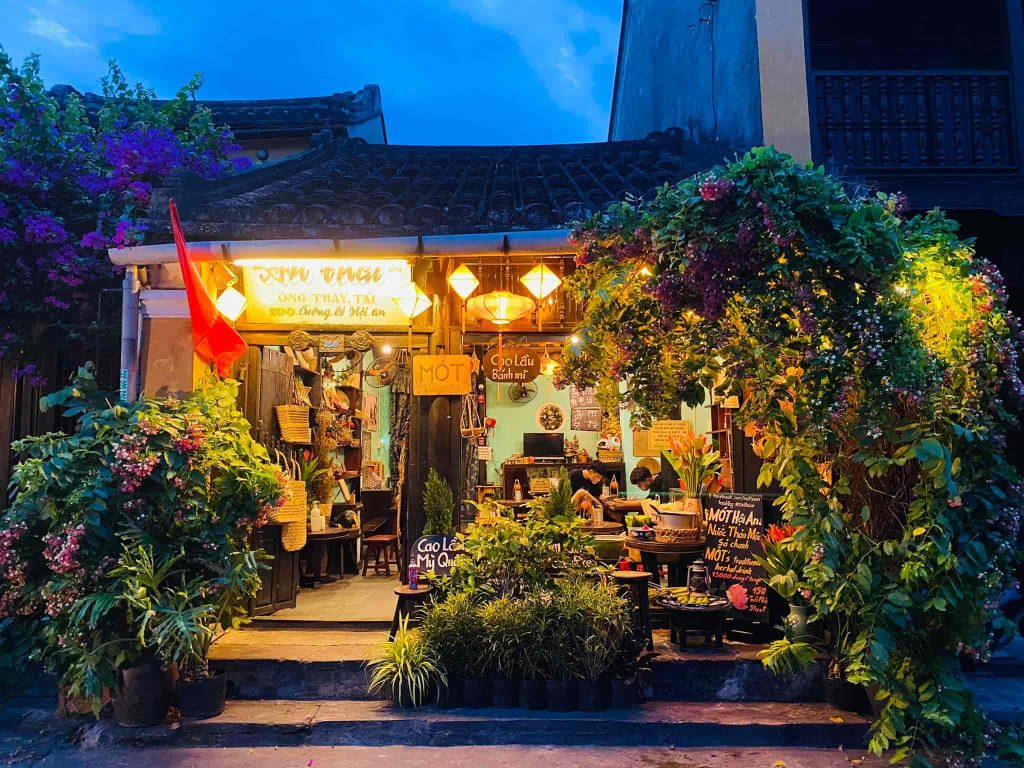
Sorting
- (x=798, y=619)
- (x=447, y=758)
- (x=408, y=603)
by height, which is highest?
(x=408, y=603)

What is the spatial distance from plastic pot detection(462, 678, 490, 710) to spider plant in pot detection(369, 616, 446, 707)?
0.21 m

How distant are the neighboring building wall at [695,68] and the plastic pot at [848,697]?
17.6ft

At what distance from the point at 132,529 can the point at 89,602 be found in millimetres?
585

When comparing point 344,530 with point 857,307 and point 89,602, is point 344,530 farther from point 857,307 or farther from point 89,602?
point 857,307

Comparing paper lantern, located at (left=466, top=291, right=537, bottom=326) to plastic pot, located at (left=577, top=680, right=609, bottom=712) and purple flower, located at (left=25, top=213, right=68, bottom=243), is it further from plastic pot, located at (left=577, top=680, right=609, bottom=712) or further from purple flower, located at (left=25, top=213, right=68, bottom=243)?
purple flower, located at (left=25, top=213, right=68, bottom=243)

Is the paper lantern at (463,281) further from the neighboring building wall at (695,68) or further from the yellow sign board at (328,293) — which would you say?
the neighboring building wall at (695,68)

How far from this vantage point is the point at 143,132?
847 centimetres

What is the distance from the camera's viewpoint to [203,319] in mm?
6469

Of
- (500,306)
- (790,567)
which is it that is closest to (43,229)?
(500,306)

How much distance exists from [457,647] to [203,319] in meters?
3.78

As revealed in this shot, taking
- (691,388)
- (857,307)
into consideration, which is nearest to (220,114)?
(691,388)

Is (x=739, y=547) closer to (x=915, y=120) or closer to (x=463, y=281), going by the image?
(x=463, y=281)

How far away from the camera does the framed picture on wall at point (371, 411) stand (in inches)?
544

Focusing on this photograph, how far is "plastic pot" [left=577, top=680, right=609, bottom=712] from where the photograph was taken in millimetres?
5516
